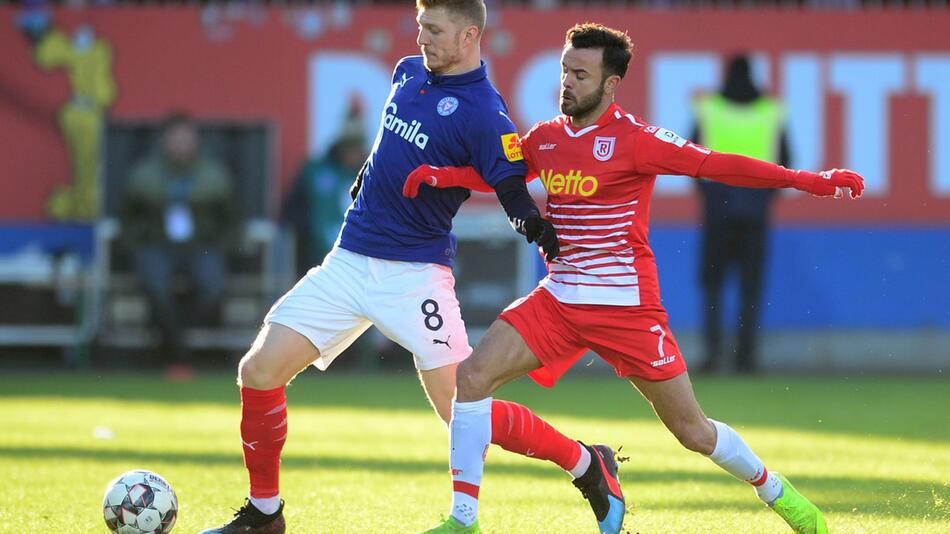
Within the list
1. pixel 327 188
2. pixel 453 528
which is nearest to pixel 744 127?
pixel 327 188

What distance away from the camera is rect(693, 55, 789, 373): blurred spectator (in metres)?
14.8

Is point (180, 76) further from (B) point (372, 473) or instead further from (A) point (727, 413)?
(B) point (372, 473)

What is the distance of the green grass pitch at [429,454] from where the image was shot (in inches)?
256

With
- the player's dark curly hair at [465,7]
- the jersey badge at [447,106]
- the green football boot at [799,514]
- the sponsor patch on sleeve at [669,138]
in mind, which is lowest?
the green football boot at [799,514]

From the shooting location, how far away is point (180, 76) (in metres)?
15.4

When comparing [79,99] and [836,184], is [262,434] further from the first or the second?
[79,99]

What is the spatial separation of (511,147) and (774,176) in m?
0.98

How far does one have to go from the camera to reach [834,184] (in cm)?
557

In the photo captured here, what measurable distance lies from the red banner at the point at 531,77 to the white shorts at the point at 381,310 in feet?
30.8

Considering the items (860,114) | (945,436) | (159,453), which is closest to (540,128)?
(159,453)

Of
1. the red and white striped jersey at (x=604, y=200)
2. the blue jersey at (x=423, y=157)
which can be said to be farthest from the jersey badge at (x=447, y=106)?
the red and white striped jersey at (x=604, y=200)

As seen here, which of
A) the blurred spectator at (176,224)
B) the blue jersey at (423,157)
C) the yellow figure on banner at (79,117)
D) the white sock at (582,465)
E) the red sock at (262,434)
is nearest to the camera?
the red sock at (262,434)

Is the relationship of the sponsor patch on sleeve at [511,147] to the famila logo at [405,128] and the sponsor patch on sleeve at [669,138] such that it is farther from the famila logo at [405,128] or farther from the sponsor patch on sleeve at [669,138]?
the sponsor patch on sleeve at [669,138]

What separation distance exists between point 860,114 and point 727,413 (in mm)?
5574
